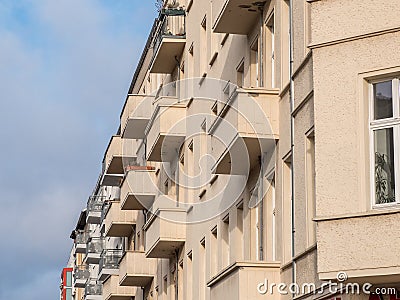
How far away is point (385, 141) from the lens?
1683cm

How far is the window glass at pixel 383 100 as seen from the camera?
16844mm

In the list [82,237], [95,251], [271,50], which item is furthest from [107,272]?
A: [82,237]

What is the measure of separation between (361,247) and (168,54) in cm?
2116

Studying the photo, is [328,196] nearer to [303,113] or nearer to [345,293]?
[345,293]

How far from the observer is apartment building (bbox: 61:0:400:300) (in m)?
16.8

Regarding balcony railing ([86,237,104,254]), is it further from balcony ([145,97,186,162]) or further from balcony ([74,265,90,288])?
balcony ([145,97,186,162])

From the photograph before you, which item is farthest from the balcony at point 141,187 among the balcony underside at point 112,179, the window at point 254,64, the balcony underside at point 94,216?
the balcony underside at point 94,216

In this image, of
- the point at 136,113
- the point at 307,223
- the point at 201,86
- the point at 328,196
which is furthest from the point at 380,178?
the point at 136,113

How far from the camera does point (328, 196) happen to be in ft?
55.8

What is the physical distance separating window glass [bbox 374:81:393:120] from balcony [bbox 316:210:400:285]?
4.96ft

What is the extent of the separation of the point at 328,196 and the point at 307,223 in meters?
2.71

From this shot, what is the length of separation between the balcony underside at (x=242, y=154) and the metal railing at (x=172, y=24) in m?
11.6

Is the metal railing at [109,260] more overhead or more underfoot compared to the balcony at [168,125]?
more underfoot

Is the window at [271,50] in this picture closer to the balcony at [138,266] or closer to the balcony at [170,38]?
the balcony at [170,38]
